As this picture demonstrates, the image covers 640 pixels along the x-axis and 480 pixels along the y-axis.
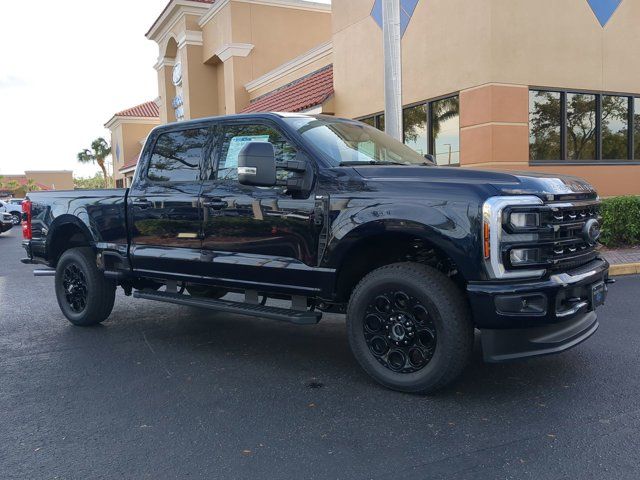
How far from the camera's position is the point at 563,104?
11.0 meters

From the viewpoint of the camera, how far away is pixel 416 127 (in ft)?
39.0

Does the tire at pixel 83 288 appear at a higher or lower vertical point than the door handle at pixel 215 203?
lower

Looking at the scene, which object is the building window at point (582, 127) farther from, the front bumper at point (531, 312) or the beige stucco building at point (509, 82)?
the front bumper at point (531, 312)

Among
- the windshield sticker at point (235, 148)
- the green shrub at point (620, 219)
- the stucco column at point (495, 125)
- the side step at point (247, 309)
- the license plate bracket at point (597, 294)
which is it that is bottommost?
the side step at point (247, 309)

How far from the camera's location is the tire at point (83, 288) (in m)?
6.16

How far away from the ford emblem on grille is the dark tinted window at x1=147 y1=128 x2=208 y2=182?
10.8ft

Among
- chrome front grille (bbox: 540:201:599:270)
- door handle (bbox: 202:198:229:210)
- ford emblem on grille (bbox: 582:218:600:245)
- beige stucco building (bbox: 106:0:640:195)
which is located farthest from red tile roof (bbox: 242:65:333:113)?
chrome front grille (bbox: 540:201:599:270)

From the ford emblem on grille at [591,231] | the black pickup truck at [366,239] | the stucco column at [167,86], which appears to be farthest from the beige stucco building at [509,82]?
the stucco column at [167,86]

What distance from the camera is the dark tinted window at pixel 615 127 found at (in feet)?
38.0

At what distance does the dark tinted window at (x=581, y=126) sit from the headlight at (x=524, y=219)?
842 centimetres

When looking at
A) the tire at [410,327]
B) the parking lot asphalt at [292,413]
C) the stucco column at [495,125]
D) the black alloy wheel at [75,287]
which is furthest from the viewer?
the stucco column at [495,125]

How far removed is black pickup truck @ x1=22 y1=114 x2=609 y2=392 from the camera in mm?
3658

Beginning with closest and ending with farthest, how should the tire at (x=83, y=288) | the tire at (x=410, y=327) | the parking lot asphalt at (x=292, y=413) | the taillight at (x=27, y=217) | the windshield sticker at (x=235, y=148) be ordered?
the parking lot asphalt at (x=292, y=413)
the tire at (x=410, y=327)
the windshield sticker at (x=235, y=148)
the tire at (x=83, y=288)
the taillight at (x=27, y=217)

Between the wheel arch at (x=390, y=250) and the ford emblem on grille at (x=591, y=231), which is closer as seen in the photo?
the wheel arch at (x=390, y=250)
